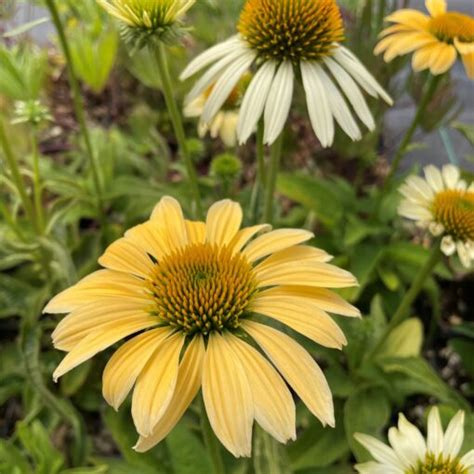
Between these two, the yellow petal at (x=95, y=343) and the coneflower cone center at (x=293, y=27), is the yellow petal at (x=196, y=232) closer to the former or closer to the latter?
the yellow petal at (x=95, y=343)

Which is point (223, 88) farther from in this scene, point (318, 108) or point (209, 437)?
point (209, 437)

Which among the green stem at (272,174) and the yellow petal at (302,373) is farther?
the green stem at (272,174)

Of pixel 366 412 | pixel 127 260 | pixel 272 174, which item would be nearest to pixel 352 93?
pixel 272 174

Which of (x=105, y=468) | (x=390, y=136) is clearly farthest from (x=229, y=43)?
(x=390, y=136)

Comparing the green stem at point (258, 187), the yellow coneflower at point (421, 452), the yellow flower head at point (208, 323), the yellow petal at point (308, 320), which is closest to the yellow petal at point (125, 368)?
the yellow flower head at point (208, 323)

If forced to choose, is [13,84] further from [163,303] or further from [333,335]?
[333,335]

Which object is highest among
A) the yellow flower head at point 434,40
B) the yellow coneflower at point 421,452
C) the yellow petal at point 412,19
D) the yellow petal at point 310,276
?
the yellow petal at point 412,19
